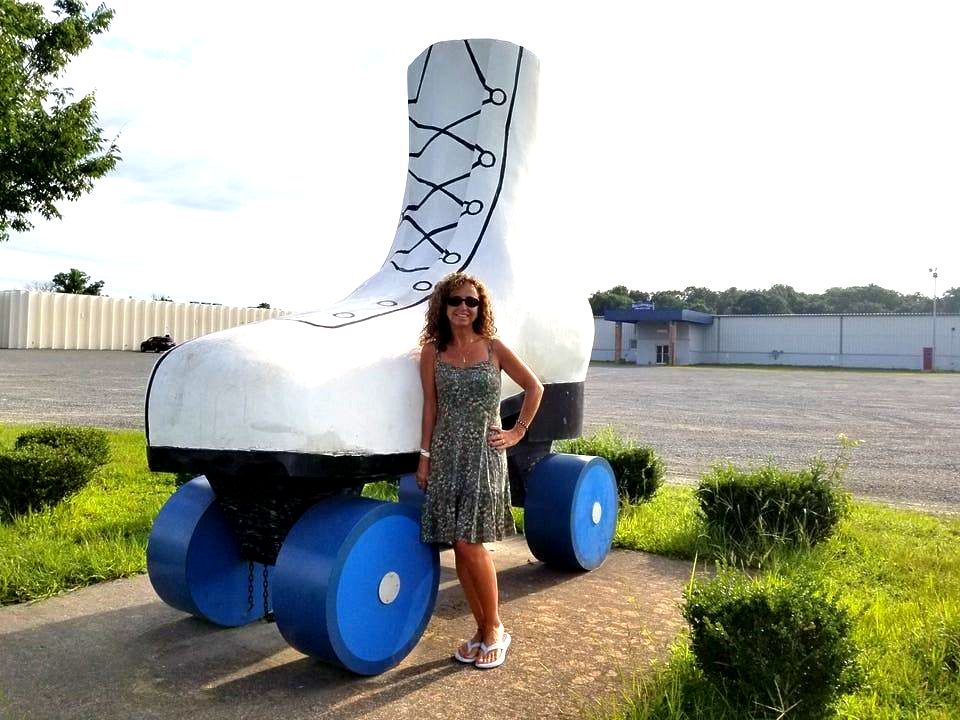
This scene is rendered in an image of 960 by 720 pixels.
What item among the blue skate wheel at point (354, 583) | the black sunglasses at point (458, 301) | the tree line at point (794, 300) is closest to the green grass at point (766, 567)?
the blue skate wheel at point (354, 583)

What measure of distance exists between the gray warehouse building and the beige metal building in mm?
22496

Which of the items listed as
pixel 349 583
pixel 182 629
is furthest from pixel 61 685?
pixel 349 583

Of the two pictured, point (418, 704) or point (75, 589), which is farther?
point (75, 589)

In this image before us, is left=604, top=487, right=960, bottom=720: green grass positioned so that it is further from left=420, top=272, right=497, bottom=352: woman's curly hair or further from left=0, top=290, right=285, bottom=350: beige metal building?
left=0, top=290, right=285, bottom=350: beige metal building

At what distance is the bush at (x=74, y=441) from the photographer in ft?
18.5

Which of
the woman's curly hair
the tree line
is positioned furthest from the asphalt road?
the tree line

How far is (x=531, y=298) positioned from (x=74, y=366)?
80.0 feet

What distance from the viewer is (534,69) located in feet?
13.5

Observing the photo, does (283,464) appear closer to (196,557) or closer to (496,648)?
(196,557)

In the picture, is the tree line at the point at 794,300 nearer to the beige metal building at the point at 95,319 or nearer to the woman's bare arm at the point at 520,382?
the beige metal building at the point at 95,319

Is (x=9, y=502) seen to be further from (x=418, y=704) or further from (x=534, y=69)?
(x=534, y=69)

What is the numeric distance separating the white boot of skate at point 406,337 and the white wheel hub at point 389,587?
0.36m

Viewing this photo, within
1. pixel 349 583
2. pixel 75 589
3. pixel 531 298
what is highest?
pixel 531 298

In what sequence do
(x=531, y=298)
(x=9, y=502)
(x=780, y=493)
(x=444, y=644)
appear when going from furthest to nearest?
(x=9, y=502), (x=780, y=493), (x=531, y=298), (x=444, y=644)
